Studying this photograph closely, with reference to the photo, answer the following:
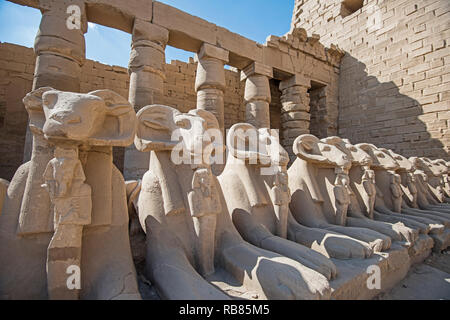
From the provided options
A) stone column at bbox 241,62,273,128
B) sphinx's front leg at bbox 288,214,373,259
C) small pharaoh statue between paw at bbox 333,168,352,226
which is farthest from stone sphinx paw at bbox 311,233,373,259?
stone column at bbox 241,62,273,128

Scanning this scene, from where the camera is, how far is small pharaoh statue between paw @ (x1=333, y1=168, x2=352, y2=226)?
2736 millimetres

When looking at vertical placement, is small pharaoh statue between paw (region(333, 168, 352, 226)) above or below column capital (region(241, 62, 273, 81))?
below

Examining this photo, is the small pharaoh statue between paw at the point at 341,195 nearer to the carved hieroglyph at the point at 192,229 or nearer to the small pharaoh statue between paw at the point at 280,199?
the small pharaoh statue between paw at the point at 280,199

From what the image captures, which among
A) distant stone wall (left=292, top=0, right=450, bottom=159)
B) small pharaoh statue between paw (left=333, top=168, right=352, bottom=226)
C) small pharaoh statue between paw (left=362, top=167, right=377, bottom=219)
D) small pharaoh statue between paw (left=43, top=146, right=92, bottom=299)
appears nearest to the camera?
small pharaoh statue between paw (left=43, top=146, right=92, bottom=299)

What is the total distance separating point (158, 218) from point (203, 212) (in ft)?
1.16

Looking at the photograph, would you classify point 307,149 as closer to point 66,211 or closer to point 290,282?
point 290,282

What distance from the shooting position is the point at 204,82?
18.1ft

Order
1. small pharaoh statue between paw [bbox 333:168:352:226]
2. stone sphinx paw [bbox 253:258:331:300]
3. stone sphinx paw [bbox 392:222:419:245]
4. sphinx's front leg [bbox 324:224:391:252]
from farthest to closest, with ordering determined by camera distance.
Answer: small pharaoh statue between paw [bbox 333:168:352:226] < stone sphinx paw [bbox 392:222:419:245] < sphinx's front leg [bbox 324:224:391:252] < stone sphinx paw [bbox 253:258:331:300]

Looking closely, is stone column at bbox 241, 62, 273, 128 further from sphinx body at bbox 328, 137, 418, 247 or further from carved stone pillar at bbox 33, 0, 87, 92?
carved stone pillar at bbox 33, 0, 87, 92

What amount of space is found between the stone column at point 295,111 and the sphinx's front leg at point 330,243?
4.72 metres

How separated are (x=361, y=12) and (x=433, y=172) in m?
5.51

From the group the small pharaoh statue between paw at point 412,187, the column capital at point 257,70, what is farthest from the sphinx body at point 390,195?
the column capital at point 257,70

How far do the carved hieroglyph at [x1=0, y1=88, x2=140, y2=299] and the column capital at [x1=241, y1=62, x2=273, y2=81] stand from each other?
5314 mm

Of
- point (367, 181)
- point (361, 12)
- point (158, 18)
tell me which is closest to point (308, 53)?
point (361, 12)
